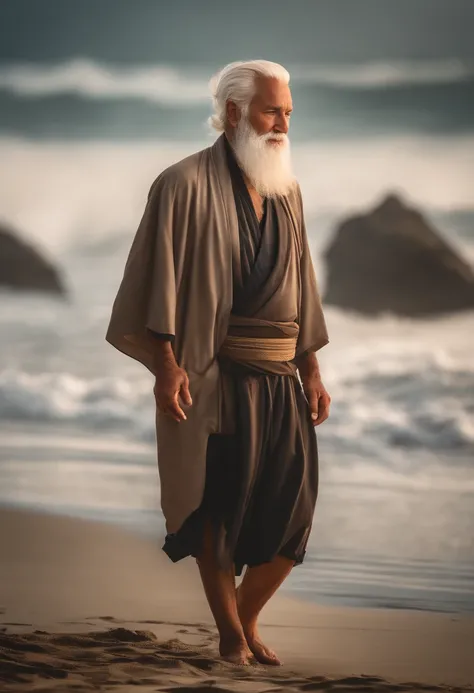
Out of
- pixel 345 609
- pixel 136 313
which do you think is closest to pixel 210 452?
pixel 136 313

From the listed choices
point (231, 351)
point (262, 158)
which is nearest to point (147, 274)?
point (231, 351)

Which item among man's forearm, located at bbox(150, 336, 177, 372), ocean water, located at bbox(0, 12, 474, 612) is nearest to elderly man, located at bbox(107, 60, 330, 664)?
man's forearm, located at bbox(150, 336, 177, 372)

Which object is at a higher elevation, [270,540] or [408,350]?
[408,350]

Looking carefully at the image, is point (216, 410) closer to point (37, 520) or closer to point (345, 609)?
point (345, 609)

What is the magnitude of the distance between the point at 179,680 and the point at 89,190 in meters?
3.87

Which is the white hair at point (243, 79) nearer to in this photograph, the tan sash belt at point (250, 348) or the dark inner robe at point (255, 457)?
the dark inner robe at point (255, 457)

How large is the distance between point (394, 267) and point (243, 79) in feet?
11.1

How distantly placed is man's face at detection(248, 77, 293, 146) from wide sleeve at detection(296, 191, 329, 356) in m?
0.26

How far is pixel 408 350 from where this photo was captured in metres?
6.74

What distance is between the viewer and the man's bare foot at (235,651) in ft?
11.5

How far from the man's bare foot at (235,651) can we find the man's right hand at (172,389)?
0.55m

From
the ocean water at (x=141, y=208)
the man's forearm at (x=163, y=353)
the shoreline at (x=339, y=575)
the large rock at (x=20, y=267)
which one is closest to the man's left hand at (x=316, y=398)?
the man's forearm at (x=163, y=353)

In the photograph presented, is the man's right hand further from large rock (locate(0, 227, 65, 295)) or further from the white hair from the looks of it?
large rock (locate(0, 227, 65, 295))

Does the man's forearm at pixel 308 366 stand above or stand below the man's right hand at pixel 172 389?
above
